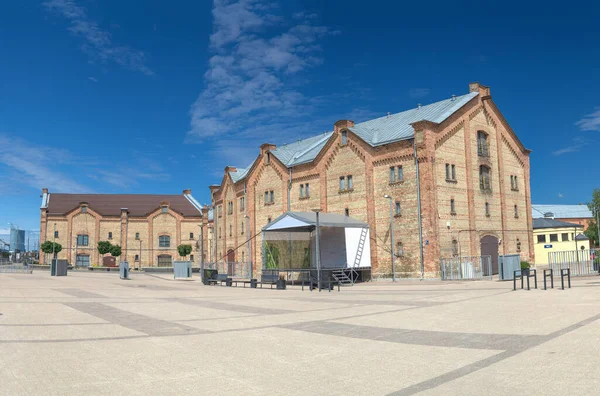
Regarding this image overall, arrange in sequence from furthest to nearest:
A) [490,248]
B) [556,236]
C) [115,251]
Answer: [115,251]
[556,236]
[490,248]

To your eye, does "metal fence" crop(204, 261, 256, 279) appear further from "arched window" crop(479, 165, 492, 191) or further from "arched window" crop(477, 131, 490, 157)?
"arched window" crop(477, 131, 490, 157)

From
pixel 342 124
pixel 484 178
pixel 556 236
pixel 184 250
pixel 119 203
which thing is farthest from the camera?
pixel 119 203

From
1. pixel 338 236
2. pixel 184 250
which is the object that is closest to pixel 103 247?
pixel 184 250

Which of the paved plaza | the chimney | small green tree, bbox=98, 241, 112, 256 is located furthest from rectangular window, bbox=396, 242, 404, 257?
small green tree, bbox=98, 241, 112, 256

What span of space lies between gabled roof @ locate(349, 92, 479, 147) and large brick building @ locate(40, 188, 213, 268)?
125 feet

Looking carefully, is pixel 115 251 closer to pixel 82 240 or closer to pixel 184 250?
pixel 82 240

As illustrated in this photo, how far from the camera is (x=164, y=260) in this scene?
7600 cm

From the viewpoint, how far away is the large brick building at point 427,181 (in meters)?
33.5

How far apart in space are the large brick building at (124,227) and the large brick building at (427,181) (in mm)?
34423

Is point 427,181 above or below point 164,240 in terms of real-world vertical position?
above

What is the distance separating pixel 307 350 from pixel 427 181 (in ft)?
83.4

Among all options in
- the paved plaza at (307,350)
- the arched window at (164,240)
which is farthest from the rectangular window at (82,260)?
the paved plaza at (307,350)

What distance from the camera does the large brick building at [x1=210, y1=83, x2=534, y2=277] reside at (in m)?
33.5

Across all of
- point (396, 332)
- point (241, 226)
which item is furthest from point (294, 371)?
point (241, 226)
